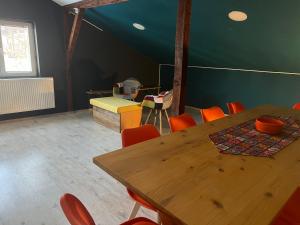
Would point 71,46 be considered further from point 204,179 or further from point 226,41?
point 204,179

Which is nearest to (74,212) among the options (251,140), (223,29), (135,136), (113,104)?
(135,136)

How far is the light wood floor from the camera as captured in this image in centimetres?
191

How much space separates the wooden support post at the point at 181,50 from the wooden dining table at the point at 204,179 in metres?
1.10

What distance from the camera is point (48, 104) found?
15.5ft

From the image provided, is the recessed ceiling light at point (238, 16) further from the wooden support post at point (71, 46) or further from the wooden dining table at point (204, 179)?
the wooden support post at point (71, 46)

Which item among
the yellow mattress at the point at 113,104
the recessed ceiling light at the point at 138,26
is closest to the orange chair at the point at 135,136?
the yellow mattress at the point at 113,104

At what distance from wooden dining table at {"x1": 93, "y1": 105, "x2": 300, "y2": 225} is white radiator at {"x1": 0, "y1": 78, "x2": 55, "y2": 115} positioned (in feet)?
12.3

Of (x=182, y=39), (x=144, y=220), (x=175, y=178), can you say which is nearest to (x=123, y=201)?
(x=144, y=220)

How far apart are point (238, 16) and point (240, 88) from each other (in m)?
2.27

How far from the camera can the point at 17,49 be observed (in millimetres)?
4414

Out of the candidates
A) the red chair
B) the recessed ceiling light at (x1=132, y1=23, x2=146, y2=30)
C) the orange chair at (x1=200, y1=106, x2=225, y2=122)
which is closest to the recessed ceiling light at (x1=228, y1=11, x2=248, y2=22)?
the orange chair at (x1=200, y1=106, x2=225, y2=122)

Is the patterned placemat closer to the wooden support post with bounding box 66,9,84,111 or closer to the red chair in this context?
the red chair

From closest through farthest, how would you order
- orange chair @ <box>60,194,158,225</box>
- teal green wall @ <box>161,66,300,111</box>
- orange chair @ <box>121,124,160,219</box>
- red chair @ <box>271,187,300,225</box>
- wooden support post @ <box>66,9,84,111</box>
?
orange chair @ <box>60,194,158,225</box>, red chair @ <box>271,187,300,225</box>, orange chair @ <box>121,124,160,219</box>, teal green wall @ <box>161,66,300,111</box>, wooden support post @ <box>66,9,84,111</box>

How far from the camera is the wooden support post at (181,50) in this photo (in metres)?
2.27
